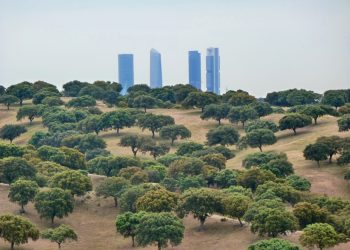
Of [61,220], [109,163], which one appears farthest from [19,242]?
[109,163]

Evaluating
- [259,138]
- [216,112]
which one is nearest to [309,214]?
[259,138]

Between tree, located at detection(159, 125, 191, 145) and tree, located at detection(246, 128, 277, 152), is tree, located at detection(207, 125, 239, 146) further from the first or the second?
tree, located at detection(246, 128, 277, 152)

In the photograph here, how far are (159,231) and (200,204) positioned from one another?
10.9 m

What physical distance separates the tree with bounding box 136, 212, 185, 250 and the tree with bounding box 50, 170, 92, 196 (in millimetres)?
22036

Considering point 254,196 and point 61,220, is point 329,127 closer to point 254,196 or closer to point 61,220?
point 254,196

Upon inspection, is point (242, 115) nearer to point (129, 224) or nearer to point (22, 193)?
point (22, 193)

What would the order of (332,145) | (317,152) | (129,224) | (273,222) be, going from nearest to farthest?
(273,222) → (129,224) → (317,152) → (332,145)

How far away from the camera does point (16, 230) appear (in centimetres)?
9638

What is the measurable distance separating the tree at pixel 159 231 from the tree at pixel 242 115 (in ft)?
295

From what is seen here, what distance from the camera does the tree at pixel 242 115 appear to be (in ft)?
609

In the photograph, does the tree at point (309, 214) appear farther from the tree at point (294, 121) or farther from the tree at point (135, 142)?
the tree at point (294, 121)

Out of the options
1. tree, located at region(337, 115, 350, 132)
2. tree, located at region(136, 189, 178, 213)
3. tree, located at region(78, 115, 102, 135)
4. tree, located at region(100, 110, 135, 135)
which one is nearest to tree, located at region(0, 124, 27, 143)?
tree, located at region(78, 115, 102, 135)

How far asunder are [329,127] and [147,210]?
75.1m

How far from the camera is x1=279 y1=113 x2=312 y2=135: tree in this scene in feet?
560
